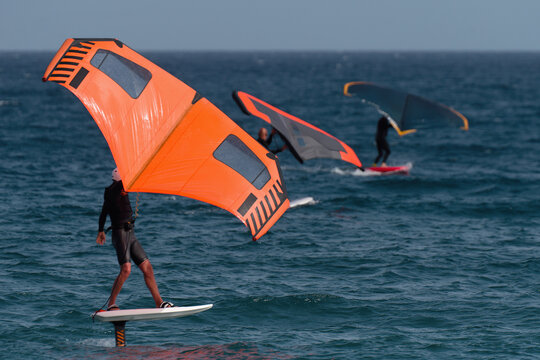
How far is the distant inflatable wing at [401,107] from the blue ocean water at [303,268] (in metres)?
2.46

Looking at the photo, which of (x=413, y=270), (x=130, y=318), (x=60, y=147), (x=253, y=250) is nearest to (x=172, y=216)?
(x=253, y=250)

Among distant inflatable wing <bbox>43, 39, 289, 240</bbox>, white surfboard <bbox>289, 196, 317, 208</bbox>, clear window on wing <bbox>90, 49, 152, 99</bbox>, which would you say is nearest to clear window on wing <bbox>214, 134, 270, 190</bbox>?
distant inflatable wing <bbox>43, 39, 289, 240</bbox>

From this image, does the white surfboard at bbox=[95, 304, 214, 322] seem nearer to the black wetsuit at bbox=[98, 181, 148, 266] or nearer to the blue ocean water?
the black wetsuit at bbox=[98, 181, 148, 266]

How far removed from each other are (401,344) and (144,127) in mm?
5888

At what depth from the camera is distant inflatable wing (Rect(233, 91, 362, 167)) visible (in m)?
15.8

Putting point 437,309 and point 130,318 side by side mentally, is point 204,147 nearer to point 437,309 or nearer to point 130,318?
point 130,318

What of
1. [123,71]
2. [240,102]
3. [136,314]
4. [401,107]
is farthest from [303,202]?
[123,71]

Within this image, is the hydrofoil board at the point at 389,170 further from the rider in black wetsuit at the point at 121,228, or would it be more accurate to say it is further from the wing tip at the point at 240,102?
the rider in black wetsuit at the point at 121,228

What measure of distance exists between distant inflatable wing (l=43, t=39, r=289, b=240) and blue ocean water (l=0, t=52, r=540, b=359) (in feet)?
9.89

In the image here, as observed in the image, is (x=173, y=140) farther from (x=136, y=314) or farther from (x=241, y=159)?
(x=136, y=314)

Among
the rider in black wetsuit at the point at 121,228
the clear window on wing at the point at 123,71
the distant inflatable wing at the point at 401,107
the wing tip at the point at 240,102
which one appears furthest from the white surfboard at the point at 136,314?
the distant inflatable wing at the point at 401,107

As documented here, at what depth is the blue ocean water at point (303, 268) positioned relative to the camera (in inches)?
532

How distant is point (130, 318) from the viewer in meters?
11.7

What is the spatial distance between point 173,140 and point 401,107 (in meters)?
18.8
